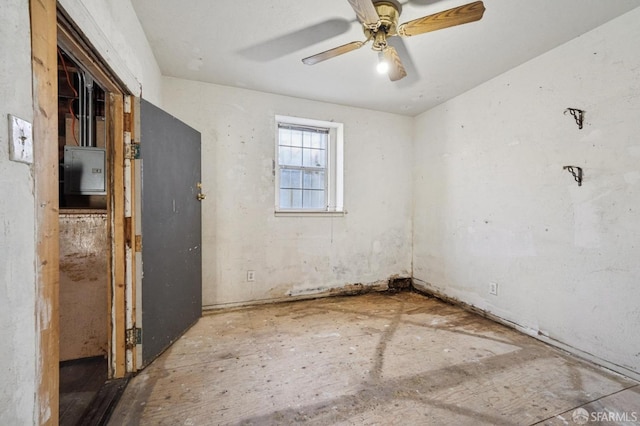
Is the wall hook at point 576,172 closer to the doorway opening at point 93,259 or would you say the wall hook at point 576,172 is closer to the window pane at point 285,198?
the window pane at point 285,198

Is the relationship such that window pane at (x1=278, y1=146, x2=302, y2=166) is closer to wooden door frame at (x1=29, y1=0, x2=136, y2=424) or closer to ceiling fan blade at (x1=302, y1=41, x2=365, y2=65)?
ceiling fan blade at (x1=302, y1=41, x2=365, y2=65)

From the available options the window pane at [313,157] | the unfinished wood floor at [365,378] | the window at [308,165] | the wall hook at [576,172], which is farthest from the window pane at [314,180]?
the wall hook at [576,172]

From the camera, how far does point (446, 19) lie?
4.86ft

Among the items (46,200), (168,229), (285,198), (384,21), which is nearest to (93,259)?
(168,229)

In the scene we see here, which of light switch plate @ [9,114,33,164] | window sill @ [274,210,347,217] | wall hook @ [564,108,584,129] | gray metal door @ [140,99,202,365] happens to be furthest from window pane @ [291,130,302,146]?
light switch plate @ [9,114,33,164]

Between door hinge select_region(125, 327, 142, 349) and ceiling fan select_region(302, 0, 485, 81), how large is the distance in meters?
2.24

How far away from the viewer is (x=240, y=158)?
2.93 meters

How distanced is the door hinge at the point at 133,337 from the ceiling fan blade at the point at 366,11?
2338mm

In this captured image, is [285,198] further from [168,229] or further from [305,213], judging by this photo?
[168,229]

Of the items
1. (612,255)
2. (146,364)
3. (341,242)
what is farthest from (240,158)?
(612,255)

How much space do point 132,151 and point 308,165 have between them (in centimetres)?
198

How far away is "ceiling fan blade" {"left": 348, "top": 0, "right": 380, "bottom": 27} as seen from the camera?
134cm

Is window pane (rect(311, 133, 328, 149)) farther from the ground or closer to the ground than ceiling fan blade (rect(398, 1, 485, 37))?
closer to the ground

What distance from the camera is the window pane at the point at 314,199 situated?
3.39 metres
